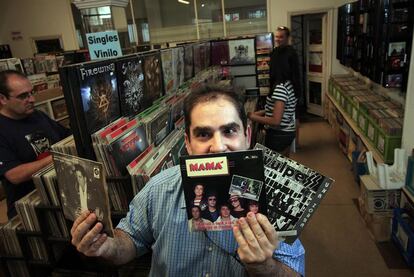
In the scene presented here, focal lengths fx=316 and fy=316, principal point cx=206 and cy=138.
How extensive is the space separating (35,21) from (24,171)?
26.1ft

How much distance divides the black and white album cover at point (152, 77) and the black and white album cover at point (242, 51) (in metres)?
2.57

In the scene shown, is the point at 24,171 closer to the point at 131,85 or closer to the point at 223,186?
the point at 131,85

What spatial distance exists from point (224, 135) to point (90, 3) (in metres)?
→ 1.39

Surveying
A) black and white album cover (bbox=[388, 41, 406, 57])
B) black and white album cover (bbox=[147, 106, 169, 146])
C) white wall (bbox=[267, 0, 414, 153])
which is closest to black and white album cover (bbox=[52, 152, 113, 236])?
black and white album cover (bbox=[147, 106, 169, 146])

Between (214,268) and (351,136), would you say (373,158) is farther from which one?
(214,268)

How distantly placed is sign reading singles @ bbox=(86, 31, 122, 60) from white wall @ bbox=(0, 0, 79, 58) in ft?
24.1

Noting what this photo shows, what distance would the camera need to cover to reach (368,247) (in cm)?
275

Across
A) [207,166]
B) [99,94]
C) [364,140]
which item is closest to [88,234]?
[207,166]

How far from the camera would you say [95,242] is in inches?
38.5

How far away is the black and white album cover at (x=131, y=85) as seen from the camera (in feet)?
5.41

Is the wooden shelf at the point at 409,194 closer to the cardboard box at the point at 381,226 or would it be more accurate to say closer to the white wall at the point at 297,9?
the cardboard box at the point at 381,226

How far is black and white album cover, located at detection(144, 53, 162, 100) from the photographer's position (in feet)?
6.51

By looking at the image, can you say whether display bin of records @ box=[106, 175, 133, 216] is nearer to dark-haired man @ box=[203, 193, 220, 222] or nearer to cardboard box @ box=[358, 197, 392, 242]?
dark-haired man @ box=[203, 193, 220, 222]

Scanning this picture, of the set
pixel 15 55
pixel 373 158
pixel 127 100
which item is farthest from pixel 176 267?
pixel 15 55
